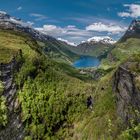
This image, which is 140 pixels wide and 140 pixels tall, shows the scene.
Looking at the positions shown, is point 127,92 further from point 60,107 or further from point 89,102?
point 60,107

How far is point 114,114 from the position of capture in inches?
5965

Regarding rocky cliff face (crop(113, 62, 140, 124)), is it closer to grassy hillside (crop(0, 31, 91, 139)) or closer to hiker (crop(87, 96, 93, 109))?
hiker (crop(87, 96, 93, 109))

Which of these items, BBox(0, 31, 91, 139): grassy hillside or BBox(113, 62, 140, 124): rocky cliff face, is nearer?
BBox(113, 62, 140, 124): rocky cliff face

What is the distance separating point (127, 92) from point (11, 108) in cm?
6952

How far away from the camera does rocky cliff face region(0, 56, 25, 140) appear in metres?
179

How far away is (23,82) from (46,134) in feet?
102

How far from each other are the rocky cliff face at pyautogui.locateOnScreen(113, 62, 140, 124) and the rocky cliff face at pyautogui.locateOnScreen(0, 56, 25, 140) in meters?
56.3

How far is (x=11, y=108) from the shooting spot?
185250mm

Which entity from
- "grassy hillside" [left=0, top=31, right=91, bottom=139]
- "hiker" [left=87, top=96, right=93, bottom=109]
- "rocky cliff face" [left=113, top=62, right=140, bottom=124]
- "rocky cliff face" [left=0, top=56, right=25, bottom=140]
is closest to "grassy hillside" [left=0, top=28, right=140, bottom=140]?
"grassy hillside" [left=0, top=31, right=91, bottom=139]

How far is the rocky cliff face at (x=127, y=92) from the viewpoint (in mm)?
128500

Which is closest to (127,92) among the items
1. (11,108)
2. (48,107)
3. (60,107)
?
(60,107)

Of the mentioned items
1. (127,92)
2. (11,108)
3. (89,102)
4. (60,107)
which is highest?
(127,92)

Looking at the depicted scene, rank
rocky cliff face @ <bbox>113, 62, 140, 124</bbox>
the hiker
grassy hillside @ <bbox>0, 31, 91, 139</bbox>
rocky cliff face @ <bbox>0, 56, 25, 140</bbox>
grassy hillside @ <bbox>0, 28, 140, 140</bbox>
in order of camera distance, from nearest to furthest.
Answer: rocky cliff face @ <bbox>113, 62, 140, 124</bbox> → grassy hillside @ <bbox>0, 28, 140, 140</bbox> → rocky cliff face @ <bbox>0, 56, 25, 140</bbox> → the hiker → grassy hillside @ <bbox>0, 31, 91, 139</bbox>

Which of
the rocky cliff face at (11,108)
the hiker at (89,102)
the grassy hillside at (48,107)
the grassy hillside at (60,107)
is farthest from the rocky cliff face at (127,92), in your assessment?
the rocky cliff face at (11,108)
